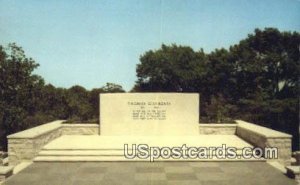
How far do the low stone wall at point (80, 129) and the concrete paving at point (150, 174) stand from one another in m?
4.80

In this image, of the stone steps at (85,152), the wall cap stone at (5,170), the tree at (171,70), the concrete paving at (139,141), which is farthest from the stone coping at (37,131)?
the tree at (171,70)

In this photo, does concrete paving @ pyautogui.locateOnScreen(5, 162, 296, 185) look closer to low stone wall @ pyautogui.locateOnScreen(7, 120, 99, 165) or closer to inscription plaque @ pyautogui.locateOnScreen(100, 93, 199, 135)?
low stone wall @ pyautogui.locateOnScreen(7, 120, 99, 165)

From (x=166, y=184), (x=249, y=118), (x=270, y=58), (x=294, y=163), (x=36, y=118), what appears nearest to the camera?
(x=166, y=184)

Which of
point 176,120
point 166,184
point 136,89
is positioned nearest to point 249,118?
point 176,120

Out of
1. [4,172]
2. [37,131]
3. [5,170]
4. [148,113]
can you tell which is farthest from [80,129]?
[4,172]

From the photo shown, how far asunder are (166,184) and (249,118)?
15.2 meters

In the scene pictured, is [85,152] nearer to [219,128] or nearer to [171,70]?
[219,128]

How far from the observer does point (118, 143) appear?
44.0ft

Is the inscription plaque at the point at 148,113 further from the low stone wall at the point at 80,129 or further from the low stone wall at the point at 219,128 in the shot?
the low stone wall at the point at 219,128

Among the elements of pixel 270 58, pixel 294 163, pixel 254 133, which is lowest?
pixel 294 163

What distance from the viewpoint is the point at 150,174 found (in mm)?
10125

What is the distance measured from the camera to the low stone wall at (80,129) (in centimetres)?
1617

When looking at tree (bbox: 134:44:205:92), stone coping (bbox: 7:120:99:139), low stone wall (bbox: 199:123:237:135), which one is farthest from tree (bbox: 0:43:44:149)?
tree (bbox: 134:44:205:92)

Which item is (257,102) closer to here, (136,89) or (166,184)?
(136,89)
